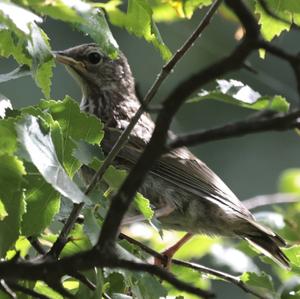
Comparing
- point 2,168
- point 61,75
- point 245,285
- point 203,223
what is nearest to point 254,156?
point 61,75

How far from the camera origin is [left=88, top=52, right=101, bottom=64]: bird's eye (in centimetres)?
483

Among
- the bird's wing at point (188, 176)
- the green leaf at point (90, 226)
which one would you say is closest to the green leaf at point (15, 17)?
the green leaf at point (90, 226)

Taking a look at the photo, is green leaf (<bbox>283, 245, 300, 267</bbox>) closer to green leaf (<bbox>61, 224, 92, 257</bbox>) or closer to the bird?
the bird

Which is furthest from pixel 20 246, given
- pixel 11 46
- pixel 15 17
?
pixel 15 17

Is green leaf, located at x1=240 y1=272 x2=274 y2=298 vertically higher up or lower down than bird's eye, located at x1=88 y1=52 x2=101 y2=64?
lower down

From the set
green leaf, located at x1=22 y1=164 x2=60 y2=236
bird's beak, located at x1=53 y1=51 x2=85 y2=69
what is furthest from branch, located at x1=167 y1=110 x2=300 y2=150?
bird's beak, located at x1=53 y1=51 x2=85 y2=69

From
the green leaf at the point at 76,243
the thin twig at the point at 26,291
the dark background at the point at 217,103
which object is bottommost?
the thin twig at the point at 26,291

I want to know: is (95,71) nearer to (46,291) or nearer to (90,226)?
(46,291)

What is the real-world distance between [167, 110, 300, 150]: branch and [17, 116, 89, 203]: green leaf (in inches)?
18.8

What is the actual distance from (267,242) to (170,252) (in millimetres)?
557

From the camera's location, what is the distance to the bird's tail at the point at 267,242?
3430mm

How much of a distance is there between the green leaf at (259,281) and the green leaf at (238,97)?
1.83ft

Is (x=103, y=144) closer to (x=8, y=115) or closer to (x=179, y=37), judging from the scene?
(x=8, y=115)

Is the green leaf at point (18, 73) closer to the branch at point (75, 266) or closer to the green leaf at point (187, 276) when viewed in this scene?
the green leaf at point (187, 276)
